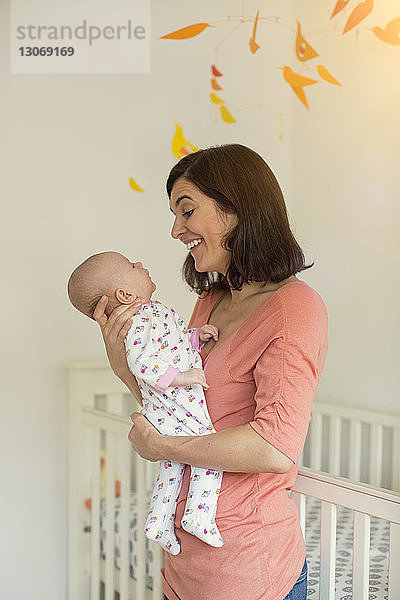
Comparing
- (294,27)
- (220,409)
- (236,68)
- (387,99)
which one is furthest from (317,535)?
(294,27)

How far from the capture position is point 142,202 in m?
2.57

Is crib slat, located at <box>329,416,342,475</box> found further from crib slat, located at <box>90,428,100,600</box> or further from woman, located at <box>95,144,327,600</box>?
woman, located at <box>95,144,327,600</box>

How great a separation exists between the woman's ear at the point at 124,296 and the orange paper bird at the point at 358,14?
155 cm

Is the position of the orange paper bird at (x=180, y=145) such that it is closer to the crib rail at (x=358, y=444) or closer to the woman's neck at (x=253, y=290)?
the crib rail at (x=358, y=444)

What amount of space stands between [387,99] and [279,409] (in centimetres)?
157

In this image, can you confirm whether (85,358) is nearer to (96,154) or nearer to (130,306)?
(96,154)

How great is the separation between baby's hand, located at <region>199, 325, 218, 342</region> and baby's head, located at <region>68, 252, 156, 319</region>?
0.41ft

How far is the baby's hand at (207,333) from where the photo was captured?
1456mm

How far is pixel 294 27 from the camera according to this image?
2764 millimetres

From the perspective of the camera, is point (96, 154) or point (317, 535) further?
point (96, 154)

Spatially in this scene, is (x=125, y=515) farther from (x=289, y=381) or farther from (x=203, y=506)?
(x=289, y=381)

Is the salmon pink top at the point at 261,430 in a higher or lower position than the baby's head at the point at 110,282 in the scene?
lower

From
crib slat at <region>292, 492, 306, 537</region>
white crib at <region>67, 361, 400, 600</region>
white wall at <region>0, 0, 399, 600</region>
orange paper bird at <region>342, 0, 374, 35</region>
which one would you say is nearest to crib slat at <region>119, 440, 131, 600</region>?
white crib at <region>67, 361, 400, 600</region>

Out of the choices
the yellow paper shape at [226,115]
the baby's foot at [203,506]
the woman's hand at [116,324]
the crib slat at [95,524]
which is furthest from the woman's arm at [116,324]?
the yellow paper shape at [226,115]
